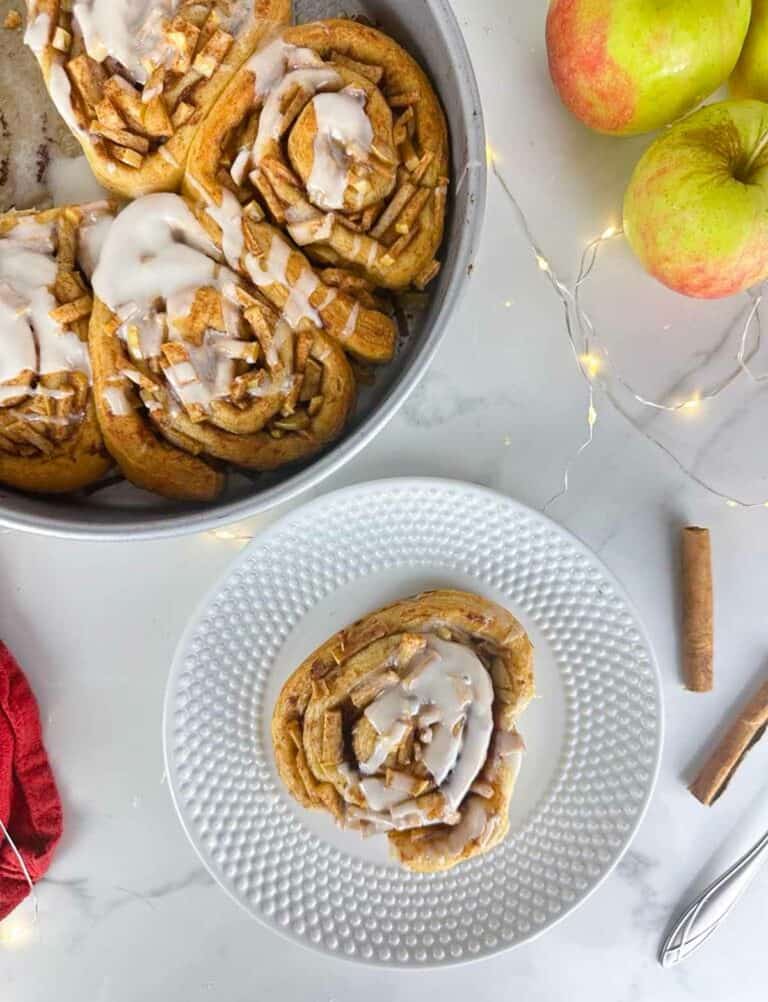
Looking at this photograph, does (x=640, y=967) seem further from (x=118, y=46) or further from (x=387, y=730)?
(x=118, y=46)

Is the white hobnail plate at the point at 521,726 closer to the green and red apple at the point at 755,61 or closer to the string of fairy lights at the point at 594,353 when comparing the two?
the string of fairy lights at the point at 594,353

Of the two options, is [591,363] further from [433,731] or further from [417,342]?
[433,731]

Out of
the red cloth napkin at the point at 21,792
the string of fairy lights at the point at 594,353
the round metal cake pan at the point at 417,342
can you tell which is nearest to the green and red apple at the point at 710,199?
the string of fairy lights at the point at 594,353

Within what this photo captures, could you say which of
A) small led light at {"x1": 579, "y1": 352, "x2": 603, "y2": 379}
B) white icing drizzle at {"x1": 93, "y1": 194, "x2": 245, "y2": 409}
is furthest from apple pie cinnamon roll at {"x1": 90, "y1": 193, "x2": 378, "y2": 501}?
small led light at {"x1": 579, "y1": 352, "x2": 603, "y2": 379}

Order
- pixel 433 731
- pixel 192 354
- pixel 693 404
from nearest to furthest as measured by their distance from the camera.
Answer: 1. pixel 192 354
2. pixel 433 731
3. pixel 693 404

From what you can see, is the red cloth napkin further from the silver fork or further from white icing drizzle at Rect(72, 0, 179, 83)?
the silver fork

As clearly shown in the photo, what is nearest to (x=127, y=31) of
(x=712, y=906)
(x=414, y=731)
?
(x=414, y=731)

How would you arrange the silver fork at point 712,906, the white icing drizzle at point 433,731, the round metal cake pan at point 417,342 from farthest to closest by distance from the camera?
1. the silver fork at point 712,906
2. the white icing drizzle at point 433,731
3. the round metal cake pan at point 417,342
